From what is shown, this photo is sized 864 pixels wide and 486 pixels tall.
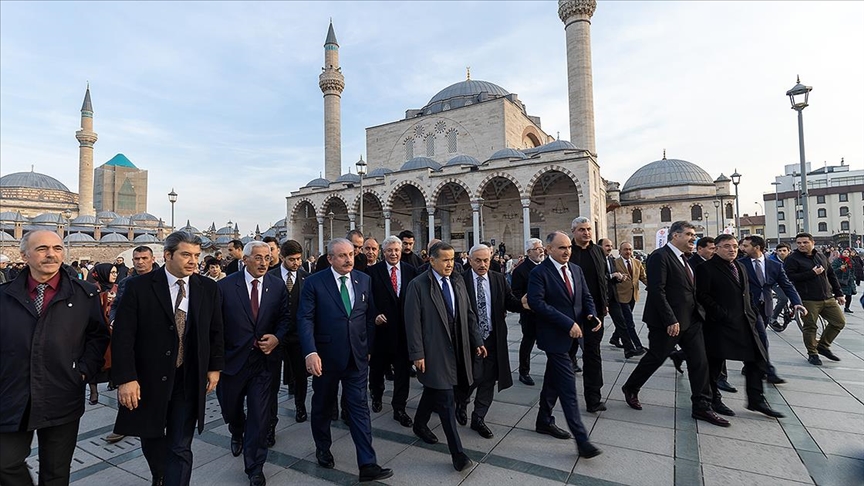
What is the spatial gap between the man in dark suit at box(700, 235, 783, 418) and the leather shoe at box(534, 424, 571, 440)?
163cm

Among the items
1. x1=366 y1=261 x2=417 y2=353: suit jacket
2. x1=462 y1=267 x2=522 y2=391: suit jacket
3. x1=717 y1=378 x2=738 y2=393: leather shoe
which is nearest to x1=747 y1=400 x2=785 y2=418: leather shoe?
x1=717 y1=378 x2=738 y2=393: leather shoe

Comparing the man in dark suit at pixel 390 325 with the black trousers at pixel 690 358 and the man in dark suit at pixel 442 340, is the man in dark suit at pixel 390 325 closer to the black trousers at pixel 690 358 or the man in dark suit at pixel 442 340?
the man in dark suit at pixel 442 340

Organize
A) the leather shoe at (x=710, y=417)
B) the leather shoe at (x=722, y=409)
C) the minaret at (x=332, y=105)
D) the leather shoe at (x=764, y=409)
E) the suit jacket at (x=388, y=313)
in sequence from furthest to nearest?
the minaret at (x=332, y=105) < the suit jacket at (x=388, y=313) < the leather shoe at (x=722, y=409) < the leather shoe at (x=764, y=409) < the leather shoe at (x=710, y=417)

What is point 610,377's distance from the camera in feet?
16.8

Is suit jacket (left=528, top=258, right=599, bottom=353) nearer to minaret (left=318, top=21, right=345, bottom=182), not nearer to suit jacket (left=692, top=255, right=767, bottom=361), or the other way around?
suit jacket (left=692, top=255, right=767, bottom=361)

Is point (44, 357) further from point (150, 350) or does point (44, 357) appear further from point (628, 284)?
point (628, 284)

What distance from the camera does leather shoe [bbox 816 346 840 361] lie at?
5575mm

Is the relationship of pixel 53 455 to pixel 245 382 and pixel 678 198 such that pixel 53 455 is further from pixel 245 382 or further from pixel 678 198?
pixel 678 198

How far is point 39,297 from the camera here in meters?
2.27

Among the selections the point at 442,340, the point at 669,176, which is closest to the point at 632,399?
the point at 442,340

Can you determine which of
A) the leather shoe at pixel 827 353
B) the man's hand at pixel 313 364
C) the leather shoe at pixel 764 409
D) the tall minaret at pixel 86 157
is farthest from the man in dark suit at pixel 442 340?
the tall minaret at pixel 86 157

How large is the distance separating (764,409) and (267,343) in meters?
4.27

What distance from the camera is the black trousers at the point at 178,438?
2523 mm

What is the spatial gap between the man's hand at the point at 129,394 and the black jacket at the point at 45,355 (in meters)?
0.18
